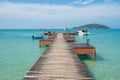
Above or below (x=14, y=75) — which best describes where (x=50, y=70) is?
above

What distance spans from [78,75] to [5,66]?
809cm

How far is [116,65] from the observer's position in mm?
15547

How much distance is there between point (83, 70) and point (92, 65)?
6718 mm

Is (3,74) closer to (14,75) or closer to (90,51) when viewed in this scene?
(14,75)

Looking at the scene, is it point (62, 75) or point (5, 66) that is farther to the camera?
point (5, 66)

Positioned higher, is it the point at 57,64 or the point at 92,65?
the point at 57,64

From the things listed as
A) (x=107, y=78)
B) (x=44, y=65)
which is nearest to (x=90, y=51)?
(x=107, y=78)

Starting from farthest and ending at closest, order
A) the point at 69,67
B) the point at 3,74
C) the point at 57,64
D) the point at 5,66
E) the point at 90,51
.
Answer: the point at 90,51 → the point at 5,66 → the point at 3,74 → the point at 57,64 → the point at 69,67

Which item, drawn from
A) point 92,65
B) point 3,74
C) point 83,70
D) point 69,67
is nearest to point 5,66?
point 3,74

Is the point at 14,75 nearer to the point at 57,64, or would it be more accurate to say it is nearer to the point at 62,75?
the point at 57,64

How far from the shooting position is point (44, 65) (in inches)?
392

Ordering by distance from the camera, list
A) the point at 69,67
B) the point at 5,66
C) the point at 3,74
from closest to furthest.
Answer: the point at 69,67 → the point at 3,74 → the point at 5,66

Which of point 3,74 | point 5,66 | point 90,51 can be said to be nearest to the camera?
point 3,74

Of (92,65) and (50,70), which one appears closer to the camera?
(50,70)
